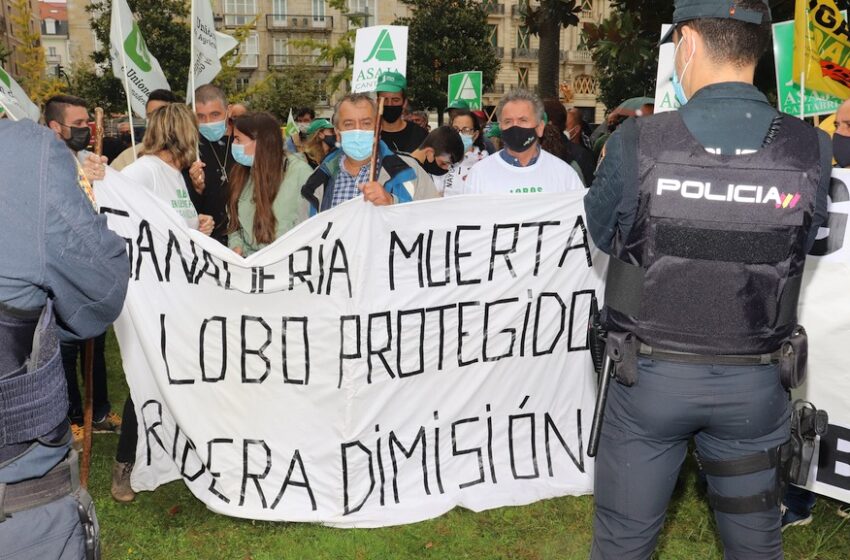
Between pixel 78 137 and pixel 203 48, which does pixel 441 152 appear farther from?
pixel 78 137

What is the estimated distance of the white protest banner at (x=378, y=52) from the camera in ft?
13.8

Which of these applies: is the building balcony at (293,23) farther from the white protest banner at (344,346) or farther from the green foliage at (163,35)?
the white protest banner at (344,346)

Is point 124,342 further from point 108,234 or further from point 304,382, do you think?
point 108,234

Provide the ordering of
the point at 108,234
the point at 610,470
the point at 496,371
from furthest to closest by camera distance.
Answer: the point at 496,371
the point at 610,470
the point at 108,234

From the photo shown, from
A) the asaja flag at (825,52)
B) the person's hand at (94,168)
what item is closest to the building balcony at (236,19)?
the asaja flag at (825,52)

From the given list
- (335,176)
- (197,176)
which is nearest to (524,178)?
(335,176)

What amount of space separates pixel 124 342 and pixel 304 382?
37.3 inches

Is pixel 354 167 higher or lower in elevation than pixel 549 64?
lower

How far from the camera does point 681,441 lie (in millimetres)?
2529

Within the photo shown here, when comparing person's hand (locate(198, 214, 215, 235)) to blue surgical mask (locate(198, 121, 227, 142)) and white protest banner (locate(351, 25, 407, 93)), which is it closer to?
blue surgical mask (locate(198, 121, 227, 142))

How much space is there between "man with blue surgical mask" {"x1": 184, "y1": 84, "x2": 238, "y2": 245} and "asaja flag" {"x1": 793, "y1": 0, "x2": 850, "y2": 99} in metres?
3.75

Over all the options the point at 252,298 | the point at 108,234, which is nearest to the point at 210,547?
the point at 252,298

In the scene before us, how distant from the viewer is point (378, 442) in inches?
154

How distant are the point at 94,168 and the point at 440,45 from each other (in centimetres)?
3651
